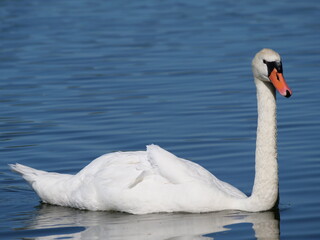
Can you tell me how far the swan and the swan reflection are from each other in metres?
0.10

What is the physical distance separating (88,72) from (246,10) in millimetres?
9164

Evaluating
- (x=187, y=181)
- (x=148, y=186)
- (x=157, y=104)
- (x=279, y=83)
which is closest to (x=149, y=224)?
(x=148, y=186)

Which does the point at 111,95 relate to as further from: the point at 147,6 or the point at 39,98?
the point at 147,6

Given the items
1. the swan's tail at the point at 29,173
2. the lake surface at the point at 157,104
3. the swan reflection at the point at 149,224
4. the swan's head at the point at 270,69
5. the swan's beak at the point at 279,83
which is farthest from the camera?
the swan's tail at the point at 29,173

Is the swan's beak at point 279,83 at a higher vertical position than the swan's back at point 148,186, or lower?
higher

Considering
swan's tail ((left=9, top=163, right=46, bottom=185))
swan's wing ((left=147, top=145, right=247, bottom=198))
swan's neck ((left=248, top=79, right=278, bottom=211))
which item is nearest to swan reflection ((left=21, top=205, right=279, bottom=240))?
swan's neck ((left=248, top=79, right=278, bottom=211))

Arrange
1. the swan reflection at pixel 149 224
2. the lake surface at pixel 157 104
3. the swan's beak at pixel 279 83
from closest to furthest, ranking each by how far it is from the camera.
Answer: the swan reflection at pixel 149 224, the swan's beak at pixel 279 83, the lake surface at pixel 157 104

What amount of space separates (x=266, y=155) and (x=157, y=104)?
5.75 metres

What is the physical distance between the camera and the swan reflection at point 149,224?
8.55 meters

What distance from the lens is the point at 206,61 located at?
18688 mm

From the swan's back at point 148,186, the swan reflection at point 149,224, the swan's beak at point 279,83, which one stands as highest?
the swan's beak at point 279,83

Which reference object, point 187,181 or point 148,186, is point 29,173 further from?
point 187,181

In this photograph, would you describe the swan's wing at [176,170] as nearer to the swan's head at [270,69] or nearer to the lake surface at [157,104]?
the lake surface at [157,104]

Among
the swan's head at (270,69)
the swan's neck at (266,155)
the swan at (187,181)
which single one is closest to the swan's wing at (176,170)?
the swan at (187,181)
